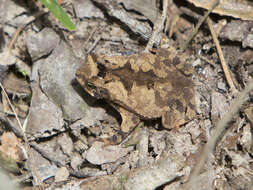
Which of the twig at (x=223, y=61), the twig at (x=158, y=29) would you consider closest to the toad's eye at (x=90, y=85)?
the twig at (x=158, y=29)

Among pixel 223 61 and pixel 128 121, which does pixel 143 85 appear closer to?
pixel 128 121

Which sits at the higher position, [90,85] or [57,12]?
[57,12]

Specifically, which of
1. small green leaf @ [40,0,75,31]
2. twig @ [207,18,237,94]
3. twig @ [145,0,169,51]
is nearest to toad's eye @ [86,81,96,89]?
small green leaf @ [40,0,75,31]

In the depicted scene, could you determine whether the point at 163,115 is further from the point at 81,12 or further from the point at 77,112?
the point at 81,12

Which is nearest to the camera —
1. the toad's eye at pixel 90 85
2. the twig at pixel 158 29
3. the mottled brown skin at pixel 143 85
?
the mottled brown skin at pixel 143 85

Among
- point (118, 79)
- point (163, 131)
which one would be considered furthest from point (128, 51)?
point (163, 131)

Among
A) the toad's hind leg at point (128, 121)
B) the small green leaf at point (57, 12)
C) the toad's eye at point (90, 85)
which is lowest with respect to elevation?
the toad's hind leg at point (128, 121)

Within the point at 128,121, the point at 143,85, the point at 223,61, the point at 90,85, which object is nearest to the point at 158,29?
the point at 143,85

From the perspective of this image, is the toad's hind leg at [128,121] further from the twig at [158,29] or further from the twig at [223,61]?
the twig at [223,61]
